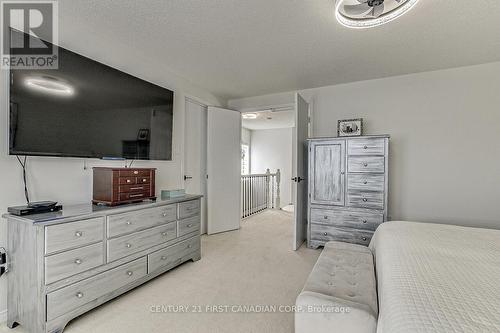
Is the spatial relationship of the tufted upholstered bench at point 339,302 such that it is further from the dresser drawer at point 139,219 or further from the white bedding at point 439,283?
the dresser drawer at point 139,219

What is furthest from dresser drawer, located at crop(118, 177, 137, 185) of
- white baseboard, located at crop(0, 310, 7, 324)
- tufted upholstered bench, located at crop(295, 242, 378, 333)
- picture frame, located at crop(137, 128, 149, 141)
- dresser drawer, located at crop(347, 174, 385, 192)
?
dresser drawer, located at crop(347, 174, 385, 192)

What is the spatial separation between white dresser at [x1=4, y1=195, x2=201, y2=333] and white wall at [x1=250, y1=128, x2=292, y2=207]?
5.55m

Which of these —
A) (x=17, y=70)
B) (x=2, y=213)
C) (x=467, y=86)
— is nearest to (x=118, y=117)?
(x=17, y=70)

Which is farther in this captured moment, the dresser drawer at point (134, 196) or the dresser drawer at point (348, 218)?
the dresser drawer at point (348, 218)

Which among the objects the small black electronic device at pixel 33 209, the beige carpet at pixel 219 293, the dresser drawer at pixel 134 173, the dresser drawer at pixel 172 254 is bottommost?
the beige carpet at pixel 219 293

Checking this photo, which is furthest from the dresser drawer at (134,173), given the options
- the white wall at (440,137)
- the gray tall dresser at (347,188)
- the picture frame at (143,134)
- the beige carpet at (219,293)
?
the white wall at (440,137)

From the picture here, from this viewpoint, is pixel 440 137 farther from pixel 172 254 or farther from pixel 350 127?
pixel 172 254

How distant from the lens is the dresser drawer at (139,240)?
1873 mm

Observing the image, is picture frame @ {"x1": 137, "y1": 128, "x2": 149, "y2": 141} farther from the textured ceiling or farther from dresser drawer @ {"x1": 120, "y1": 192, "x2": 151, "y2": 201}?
the textured ceiling

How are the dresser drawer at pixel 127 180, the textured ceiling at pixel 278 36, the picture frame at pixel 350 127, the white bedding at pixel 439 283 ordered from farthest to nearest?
the picture frame at pixel 350 127 < the dresser drawer at pixel 127 180 < the textured ceiling at pixel 278 36 < the white bedding at pixel 439 283

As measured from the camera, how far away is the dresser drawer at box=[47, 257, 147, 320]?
1526 mm

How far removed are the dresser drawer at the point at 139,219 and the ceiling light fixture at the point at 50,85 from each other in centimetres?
104

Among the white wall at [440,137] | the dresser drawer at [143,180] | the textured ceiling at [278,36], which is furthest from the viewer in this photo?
the white wall at [440,137]

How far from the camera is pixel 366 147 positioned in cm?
290
